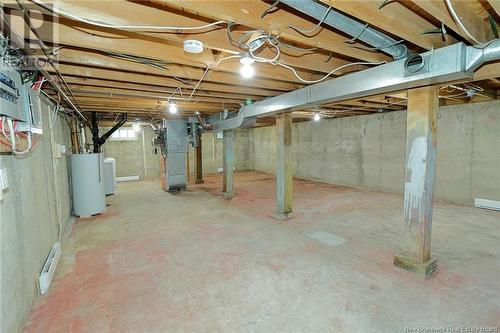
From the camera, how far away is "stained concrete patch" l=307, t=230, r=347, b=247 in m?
3.06

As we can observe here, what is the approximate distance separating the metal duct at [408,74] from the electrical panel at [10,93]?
2.55 meters

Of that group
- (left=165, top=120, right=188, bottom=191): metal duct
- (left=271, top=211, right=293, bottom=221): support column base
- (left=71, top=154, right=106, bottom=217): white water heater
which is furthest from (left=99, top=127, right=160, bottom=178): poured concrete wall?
(left=271, top=211, right=293, bottom=221): support column base

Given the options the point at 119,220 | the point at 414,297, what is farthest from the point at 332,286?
the point at 119,220

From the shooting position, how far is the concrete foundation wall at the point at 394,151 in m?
4.40

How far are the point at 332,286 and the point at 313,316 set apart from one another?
45 centimetres

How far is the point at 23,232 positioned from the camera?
70.5 inches

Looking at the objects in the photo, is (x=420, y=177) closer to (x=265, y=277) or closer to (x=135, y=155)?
(x=265, y=277)

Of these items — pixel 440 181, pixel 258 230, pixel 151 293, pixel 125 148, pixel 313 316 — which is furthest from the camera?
pixel 125 148

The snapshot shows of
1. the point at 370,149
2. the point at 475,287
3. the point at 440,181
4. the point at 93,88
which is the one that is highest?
the point at 93,88

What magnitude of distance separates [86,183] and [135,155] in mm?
4462

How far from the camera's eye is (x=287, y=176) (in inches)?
155

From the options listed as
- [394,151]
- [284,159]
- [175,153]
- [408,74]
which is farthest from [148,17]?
[394,151]

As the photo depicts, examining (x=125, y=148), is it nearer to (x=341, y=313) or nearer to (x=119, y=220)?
(x=119, y=220)

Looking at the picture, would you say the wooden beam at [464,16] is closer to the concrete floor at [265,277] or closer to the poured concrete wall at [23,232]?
the concrete floor at [265,277]
